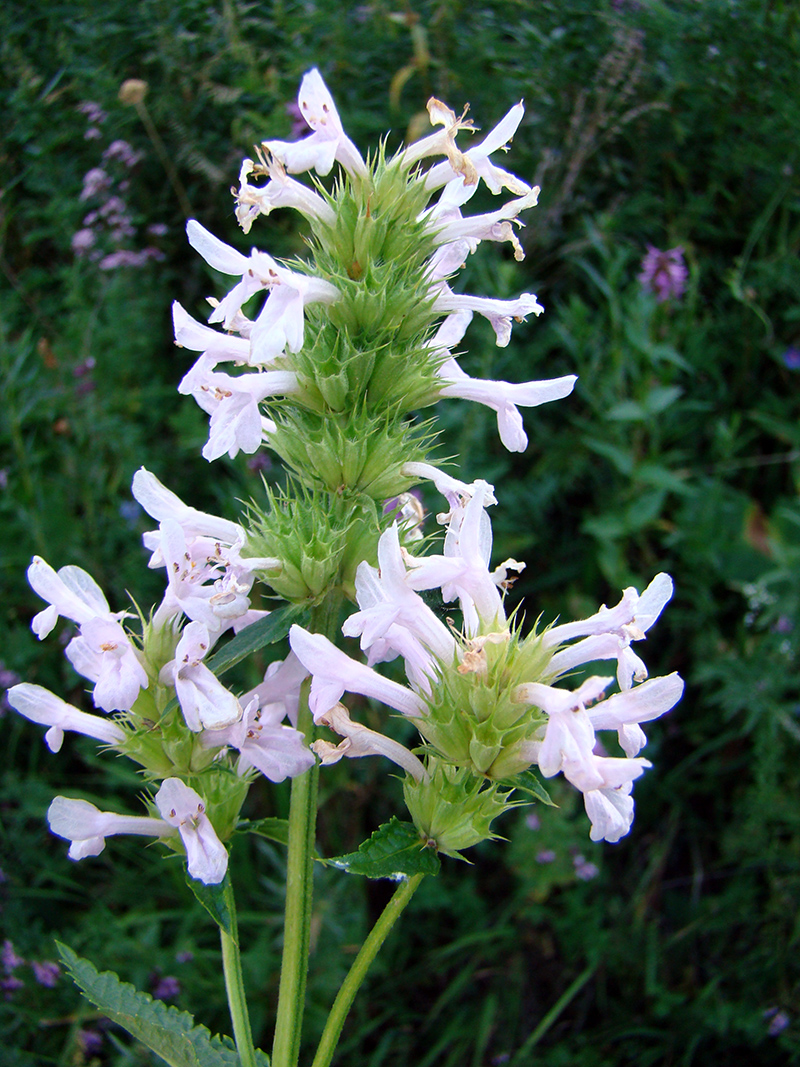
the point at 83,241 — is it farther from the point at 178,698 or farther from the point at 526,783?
the point at 526,783

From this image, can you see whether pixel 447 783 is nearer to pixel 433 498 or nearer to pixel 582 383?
pixel 433 498

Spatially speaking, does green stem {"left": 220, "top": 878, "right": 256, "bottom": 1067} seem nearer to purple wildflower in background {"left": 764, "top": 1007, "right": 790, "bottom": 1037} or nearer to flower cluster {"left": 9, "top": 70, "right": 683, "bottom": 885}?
flower cluster {"left": 9, "top": 70, "right": 683, "bottom": 885}

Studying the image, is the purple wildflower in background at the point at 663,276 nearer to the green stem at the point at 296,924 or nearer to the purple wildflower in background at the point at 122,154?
the purple wildflower in background at the point at 122,154

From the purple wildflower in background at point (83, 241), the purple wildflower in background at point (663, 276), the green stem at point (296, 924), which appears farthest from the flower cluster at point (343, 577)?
the purple wildflower in background at point (83, 241)

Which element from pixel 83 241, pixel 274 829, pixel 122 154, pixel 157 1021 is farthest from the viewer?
pixel 122 154

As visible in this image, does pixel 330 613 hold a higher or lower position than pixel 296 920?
higher

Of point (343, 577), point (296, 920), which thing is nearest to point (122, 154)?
point (343, 577)

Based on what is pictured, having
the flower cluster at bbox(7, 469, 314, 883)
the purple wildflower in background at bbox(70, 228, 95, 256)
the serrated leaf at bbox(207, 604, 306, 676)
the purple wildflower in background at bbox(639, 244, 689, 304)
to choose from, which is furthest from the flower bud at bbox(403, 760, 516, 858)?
the purple wildflower in background at bbox(70, 228, 95, 256)

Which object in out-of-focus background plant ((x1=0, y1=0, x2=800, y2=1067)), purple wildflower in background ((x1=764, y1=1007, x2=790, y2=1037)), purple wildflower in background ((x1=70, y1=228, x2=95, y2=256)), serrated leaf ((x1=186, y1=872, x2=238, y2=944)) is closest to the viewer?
serrated leaf ((x1=186, y1=872, x2=238, y2=944))
